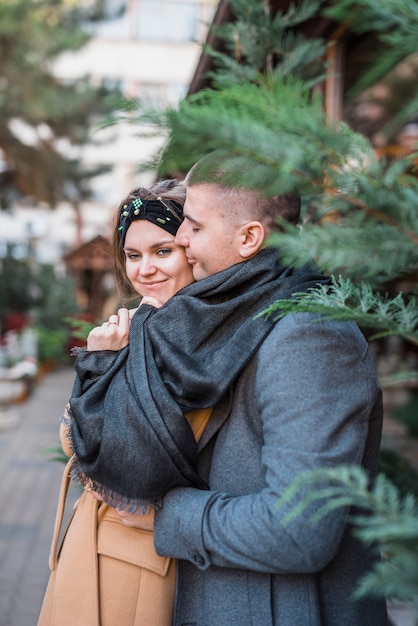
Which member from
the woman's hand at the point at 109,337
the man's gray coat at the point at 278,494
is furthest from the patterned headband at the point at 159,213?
the man's gray coat at the point at 278,494

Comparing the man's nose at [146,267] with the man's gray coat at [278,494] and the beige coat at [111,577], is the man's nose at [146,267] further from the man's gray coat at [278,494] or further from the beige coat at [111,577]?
the beige coat at [111,577]

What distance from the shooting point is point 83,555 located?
1.70m

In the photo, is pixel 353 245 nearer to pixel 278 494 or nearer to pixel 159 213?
pixel 278 494

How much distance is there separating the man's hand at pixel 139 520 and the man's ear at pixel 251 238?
67 cm

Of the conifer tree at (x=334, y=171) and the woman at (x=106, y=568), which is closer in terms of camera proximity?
the conifer tree at (x=334, y=171)

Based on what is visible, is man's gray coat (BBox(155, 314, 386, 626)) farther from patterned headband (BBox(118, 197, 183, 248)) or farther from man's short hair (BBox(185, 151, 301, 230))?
patterned headband (BBox(118, 197, 183, 248))

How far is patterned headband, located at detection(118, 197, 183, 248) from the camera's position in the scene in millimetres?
1945

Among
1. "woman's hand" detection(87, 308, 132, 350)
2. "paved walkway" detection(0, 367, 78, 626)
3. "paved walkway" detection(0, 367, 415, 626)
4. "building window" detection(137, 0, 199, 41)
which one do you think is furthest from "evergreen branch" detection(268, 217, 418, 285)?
"building window" detection(137, 0, 199, 41)

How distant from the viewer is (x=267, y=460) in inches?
53.2

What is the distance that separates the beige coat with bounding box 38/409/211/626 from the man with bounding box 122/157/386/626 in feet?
0.20

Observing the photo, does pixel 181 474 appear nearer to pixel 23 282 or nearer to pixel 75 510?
pixel 75 510

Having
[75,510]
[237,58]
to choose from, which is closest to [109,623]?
[75,510]

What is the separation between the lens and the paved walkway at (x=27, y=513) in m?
4.17

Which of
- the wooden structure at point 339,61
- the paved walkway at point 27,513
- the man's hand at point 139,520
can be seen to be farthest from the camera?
the paved walkway at point 27,513
